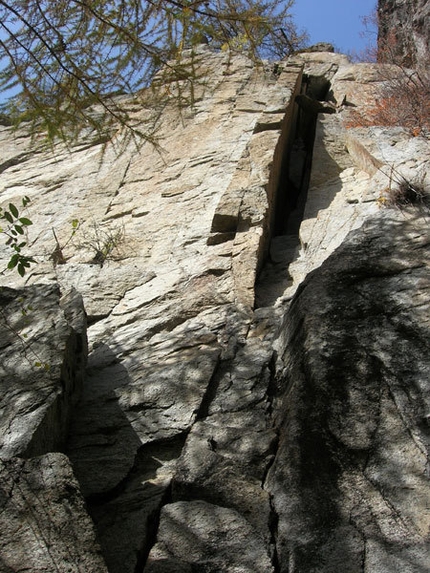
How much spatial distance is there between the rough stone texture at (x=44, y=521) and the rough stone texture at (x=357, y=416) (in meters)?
0.83

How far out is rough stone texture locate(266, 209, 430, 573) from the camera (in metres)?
2.80

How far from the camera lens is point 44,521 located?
2814 mm

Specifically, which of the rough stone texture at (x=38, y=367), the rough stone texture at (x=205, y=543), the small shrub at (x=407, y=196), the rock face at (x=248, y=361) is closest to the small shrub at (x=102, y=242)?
the rock face at (x=248, y=361)

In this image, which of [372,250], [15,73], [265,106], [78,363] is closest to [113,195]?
[265,106]

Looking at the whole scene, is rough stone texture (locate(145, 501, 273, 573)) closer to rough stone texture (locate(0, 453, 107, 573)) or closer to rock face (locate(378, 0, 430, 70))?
rough stone texture (locate(0, 453, 107, 573))

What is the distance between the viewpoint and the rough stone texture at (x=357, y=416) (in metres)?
2.80

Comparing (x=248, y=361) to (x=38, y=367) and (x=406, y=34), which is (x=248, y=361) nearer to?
(x=38, y=367)

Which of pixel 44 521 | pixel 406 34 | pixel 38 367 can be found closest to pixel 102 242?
pixel 38 367

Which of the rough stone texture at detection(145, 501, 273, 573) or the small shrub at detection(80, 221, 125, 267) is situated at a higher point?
the small shrub at detection(80, 221, 125, 267)

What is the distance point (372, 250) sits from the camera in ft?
14.0

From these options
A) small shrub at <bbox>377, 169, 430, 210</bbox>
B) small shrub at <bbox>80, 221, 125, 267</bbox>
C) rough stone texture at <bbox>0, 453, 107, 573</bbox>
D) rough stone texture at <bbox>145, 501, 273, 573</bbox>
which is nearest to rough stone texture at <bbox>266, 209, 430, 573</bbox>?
rough stone texture at <bbox>145, 501, 273, 573</bbox>

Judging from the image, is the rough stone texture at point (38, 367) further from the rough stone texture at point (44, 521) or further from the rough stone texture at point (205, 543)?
the rough stone texture at point (205, 543)

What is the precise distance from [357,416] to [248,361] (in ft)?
3.54

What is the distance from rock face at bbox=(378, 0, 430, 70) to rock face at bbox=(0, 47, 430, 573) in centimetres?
351
